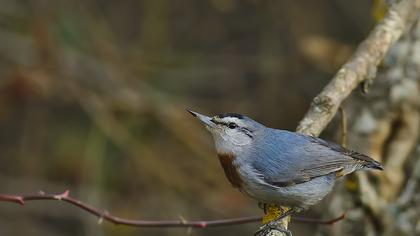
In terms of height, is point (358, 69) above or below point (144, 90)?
below

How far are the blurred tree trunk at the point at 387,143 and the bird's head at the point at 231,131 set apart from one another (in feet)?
2.46

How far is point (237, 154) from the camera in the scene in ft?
12.8

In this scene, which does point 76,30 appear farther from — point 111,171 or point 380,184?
point 380,184

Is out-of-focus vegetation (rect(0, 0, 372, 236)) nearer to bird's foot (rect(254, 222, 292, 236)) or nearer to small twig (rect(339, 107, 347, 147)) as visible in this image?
small twig (rect(339, 107, 347, 147))

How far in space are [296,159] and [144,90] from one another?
3118 mm

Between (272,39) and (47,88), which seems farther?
(272,39)

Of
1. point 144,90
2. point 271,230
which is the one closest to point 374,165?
point 271,230

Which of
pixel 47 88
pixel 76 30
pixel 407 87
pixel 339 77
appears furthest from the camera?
pixel 76 30

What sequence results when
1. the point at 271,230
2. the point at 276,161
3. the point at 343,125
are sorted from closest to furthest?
1. the point at 271,230
2. the point at 276,161
3. the point at 343,125

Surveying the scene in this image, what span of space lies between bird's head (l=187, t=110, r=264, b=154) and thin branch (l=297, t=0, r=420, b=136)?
0.95 feet

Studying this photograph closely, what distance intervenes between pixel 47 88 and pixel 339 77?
3.30 metres

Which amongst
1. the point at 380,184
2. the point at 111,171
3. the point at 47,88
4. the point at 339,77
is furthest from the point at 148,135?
the point at 339,77

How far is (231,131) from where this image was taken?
389 cm

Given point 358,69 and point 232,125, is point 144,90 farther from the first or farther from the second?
point 358,69
